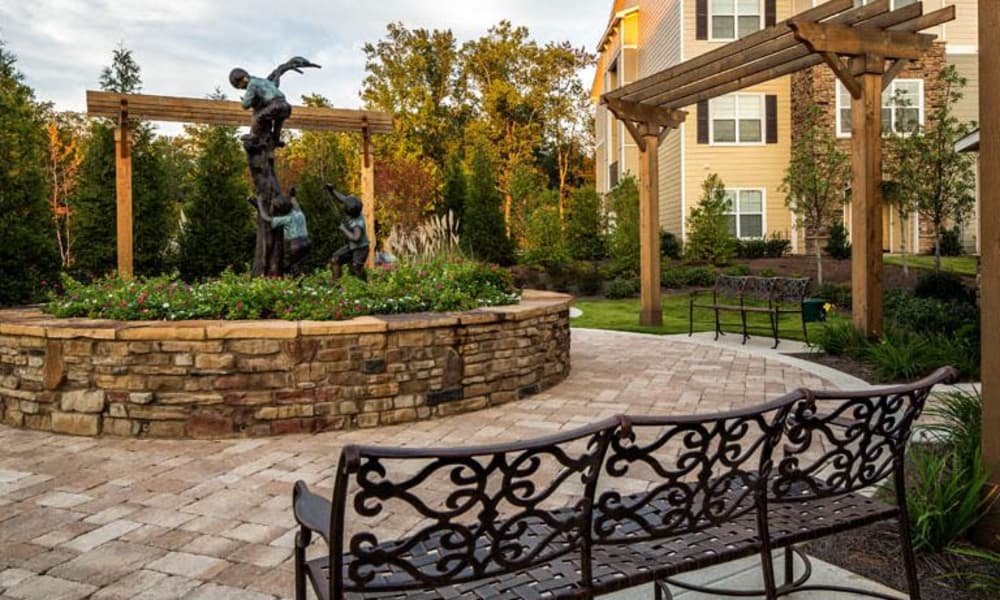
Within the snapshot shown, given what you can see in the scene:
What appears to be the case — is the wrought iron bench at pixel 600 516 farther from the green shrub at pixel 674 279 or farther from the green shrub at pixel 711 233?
the green shrub at pixel 711 233

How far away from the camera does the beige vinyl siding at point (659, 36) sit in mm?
18109

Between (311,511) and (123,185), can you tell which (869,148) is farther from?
(123,185)

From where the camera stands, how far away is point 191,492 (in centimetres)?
362

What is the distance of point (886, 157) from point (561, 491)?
16.2 metres

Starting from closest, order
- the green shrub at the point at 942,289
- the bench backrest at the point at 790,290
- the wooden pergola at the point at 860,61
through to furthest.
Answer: the wooden pergola at the point at 860,61 < the bench backrest at the point at 790,290 < the green shrub at the point at 942,289

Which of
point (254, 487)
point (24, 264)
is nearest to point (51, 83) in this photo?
point (24, 264)

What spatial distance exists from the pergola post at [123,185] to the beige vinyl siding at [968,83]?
735 inches

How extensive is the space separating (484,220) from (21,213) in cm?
957

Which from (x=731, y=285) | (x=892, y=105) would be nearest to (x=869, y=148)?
(x=731, y=285)

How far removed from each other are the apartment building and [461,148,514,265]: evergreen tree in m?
4.82

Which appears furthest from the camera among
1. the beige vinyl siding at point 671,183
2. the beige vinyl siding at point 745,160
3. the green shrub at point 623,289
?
the beige vinyl siding at point 671,183

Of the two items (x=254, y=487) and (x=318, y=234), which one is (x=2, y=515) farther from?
(x=318, y=234)

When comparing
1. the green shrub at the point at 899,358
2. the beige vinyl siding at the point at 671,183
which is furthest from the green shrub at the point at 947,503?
the beige vinyl siding at the point at 671,183

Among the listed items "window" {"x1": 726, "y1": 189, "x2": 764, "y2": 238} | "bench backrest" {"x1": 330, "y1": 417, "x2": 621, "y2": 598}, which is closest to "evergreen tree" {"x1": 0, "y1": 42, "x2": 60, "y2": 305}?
"bench backrest" {"x1": 330, "y1": 417, "x2": 621, "y2": 598}
